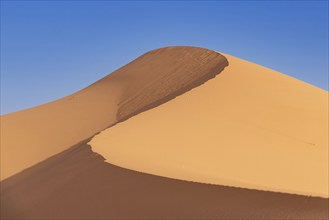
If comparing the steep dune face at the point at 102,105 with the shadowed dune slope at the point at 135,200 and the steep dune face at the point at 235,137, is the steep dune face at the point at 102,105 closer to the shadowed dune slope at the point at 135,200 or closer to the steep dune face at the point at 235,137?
the steep dune face at the point at 235,137

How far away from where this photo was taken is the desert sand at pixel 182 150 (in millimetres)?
8930

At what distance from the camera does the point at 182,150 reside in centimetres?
1257

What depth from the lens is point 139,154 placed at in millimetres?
11945

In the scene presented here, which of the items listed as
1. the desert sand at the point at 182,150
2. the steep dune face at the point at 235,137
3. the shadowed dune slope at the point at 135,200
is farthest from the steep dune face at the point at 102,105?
the shadowed dune slope at the point at 135,200

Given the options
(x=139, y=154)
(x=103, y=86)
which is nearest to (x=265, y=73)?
(x=103, y=86)

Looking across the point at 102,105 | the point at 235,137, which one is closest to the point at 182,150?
the point at 235,137

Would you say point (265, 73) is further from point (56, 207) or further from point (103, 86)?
point (56, 207)

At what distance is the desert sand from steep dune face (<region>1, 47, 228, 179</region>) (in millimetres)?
86

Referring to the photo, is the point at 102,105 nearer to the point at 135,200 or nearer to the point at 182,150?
the point at 182,150

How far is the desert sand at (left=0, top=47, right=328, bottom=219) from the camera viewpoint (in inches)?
352

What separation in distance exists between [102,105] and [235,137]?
1174 cm

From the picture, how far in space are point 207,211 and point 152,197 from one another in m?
1.16

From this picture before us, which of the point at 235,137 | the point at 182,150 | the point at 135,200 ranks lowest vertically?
the point at 135,200

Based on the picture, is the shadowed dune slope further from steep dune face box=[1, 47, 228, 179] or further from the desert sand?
steep dune face box=[1, 47, 228, 179]
